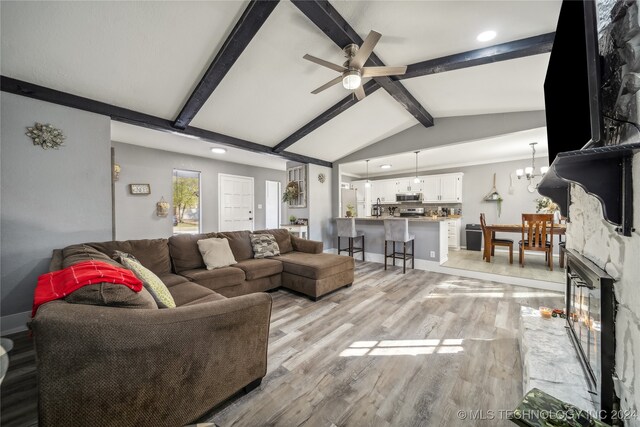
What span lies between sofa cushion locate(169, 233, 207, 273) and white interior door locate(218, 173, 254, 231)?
122 inches

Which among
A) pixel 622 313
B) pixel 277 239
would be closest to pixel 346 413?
pixel 622 313

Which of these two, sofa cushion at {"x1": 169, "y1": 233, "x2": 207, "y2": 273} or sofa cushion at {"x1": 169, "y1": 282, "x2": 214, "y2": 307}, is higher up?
sofa cushion at {"x1": 169, "y1": 233, "x2": 207, "y2": 273}

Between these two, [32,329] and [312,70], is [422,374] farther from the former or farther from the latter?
[312,70]

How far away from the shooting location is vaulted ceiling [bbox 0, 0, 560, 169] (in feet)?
6.53

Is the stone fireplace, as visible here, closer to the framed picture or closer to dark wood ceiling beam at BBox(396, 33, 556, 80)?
dark wood ceiling beam at BBox(396, 33, 556, 80)

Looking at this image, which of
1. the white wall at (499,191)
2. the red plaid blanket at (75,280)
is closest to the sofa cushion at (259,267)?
the red plaid blanket at (75,280)

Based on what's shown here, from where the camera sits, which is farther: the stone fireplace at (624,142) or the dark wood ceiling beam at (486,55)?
the dark wood ceiling beam at (486,55)

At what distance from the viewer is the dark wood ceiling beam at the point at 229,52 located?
6.71 feet

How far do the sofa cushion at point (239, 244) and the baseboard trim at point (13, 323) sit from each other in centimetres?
201

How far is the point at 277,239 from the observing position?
3.93 m

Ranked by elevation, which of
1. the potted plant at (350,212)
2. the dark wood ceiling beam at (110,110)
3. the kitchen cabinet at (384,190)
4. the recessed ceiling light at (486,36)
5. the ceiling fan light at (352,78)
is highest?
the recessed ceiling light at (486,36)

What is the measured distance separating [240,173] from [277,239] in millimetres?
3265

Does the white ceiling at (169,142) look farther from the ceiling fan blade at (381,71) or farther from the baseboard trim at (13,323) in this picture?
the ceiling fan blade at (381,71)

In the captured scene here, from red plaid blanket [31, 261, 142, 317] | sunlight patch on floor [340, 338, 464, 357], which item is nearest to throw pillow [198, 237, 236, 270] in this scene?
red plaid blanket [31, 261, 142, 317]
